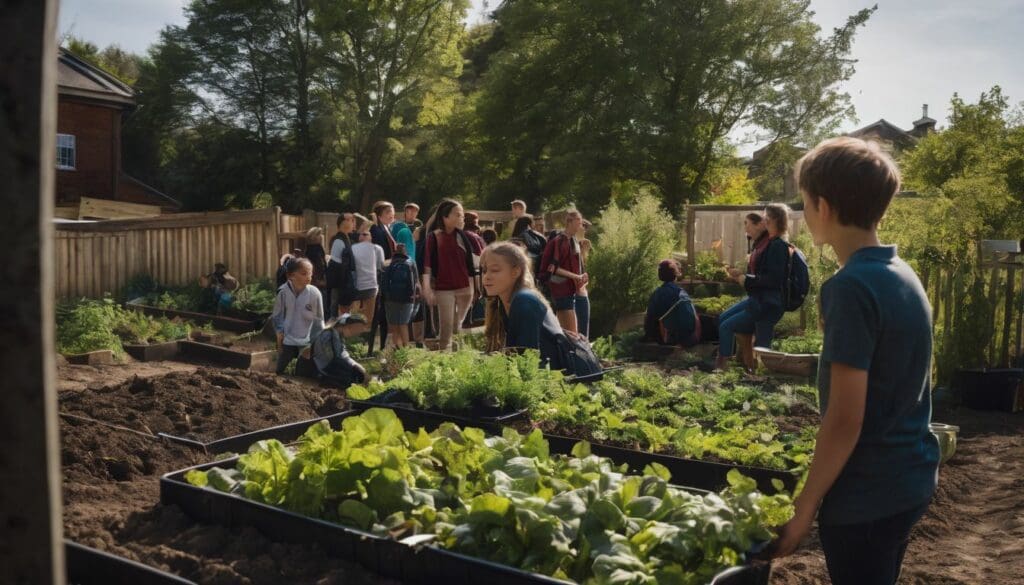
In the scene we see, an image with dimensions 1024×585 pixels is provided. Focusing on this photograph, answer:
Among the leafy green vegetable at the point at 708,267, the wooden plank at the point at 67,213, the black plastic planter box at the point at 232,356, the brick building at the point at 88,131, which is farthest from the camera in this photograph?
the brick building at the point at 88,131

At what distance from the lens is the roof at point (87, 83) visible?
27812 millimetres

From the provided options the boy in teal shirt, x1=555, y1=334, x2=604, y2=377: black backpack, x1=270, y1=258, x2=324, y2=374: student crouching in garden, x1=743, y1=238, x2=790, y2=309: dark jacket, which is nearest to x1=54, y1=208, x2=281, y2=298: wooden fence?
x1=270, y1=258, x2=324, y2=374: student crouching in garden

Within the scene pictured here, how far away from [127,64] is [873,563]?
5779cm

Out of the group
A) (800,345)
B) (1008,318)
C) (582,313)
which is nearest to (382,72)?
(582,313)

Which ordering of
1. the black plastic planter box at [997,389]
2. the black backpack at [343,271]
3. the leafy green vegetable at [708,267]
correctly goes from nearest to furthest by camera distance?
1. the black plastic planter box at [997,389]
2. the black backpack at [343,271]
3. the leafy green vegetable at [708,267]

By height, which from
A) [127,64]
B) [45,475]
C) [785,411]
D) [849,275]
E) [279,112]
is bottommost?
[785,411]

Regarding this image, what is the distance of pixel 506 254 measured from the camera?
669cm

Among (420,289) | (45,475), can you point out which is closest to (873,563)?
(45,475)

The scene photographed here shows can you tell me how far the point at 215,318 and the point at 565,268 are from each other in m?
5.87

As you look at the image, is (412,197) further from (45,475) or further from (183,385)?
(45,475)

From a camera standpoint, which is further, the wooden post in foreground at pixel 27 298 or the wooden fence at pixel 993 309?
the wooden fence at pixel 993 309

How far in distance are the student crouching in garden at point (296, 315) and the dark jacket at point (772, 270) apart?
426cm

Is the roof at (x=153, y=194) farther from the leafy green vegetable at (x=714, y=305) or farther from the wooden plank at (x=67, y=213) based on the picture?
the leafy green vegetable at (x=714, y=305)

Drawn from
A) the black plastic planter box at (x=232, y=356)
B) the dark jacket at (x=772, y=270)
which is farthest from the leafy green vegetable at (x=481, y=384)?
the black plastic planter box at (x=232, y=356)
